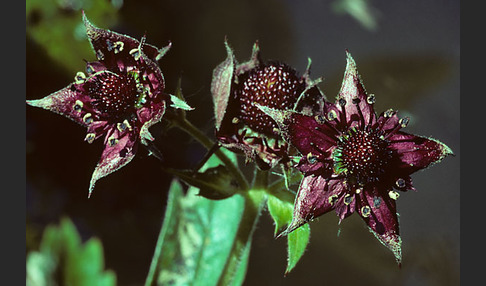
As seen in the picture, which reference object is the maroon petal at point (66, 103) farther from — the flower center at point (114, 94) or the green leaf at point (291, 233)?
the green leaf at point (291, 233)

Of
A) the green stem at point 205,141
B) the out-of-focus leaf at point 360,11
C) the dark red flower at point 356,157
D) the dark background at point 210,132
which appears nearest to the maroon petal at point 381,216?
the dark red flower at point 356,157

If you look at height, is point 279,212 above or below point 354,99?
below

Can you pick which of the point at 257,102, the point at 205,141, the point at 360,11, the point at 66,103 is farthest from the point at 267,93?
the point at 360,11

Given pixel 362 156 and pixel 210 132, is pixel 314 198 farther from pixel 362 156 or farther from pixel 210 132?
pixel 210 132

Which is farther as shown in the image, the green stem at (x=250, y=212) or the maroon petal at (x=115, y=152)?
the green stem at (x=250, y=212)

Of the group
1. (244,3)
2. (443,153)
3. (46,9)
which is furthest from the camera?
(244,3)

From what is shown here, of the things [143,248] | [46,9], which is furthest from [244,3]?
[143,248]

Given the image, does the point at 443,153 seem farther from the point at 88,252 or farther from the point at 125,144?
the point at 88,252
